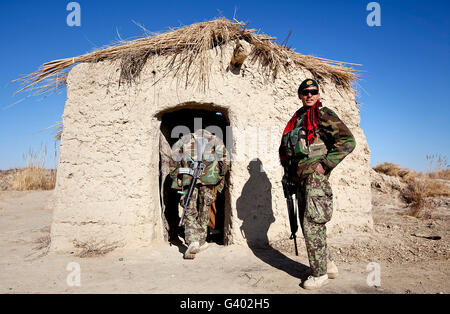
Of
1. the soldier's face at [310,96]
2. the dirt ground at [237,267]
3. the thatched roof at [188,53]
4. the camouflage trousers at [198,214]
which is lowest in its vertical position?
the dirt ground at [237,267]

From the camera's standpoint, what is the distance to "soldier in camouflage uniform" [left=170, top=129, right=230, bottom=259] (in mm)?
3613

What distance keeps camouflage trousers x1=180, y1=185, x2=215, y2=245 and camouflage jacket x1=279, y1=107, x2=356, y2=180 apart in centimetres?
145

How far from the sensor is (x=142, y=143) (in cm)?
376

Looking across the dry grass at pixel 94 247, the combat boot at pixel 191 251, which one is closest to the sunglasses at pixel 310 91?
the combat boot at pixel 191 251

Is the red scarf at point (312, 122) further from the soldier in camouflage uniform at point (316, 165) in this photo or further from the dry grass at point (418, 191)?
the dry grass at point (418, 191)

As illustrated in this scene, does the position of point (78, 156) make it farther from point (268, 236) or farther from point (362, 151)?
point (362, 151)

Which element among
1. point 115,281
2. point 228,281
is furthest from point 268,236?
point 115,281

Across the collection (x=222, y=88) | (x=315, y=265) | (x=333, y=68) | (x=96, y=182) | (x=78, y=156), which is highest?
(x=333, y=68)

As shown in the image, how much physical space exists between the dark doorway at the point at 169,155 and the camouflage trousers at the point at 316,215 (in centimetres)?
154

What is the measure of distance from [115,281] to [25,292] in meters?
0.72

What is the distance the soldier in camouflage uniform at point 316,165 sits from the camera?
95.2 inches

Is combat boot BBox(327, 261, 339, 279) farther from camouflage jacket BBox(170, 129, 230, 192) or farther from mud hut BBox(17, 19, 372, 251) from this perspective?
camouflage jacket BBox(170, 129, 230, 192)

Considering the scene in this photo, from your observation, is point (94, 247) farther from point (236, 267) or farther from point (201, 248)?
point (236, 267)

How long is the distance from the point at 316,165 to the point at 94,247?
282cm
